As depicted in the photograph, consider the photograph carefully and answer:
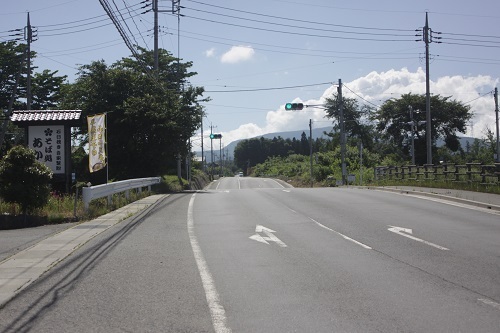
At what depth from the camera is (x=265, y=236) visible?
41.3ft

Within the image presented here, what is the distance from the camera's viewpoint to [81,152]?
4141 cm

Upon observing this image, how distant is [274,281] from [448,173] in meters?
22.7

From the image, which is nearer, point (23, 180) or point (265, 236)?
point (265, 236)

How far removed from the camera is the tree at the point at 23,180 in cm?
1561

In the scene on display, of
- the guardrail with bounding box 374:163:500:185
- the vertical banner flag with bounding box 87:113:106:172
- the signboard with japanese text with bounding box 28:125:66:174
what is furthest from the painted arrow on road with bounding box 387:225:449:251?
the signboard with japanese text with bounding box 28:125:66:174

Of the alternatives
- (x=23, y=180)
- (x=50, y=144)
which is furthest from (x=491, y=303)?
(x=50, y=144)

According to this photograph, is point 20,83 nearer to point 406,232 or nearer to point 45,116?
point 45,116

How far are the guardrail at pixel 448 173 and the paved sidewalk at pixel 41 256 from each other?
56.6 ft

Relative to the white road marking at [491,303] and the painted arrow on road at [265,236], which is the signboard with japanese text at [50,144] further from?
the white road marking at [491,303]

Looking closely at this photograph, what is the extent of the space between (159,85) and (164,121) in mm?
3748

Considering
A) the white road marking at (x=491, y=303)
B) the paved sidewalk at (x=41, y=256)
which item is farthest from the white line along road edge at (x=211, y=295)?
the white road marking at (x=491, y=303)

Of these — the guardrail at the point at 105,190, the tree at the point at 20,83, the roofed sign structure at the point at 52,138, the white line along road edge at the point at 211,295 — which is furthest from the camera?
the tree at the point at 20,83

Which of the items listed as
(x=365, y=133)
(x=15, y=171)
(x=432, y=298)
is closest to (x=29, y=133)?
(x=15, y=171)

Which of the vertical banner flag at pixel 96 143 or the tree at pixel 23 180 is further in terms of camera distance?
the vertical banner flag at pixel 96 143
